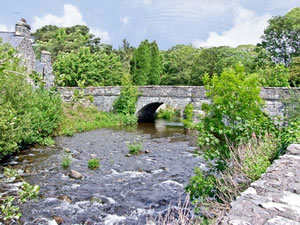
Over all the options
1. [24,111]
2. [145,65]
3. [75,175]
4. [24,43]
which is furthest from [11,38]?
[145,65]

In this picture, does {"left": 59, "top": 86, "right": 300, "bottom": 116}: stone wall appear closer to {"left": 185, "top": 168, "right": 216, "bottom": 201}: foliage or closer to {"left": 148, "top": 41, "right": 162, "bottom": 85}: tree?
{"left": 148, "top": 41, "right": 162, "bottom": 85}: tree

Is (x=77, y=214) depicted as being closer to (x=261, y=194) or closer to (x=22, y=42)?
(x=261, y=194)

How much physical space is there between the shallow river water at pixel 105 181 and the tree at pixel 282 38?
19.8m

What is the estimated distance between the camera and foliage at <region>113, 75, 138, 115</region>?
21.7 m

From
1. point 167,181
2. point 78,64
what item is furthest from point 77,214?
point 78,64

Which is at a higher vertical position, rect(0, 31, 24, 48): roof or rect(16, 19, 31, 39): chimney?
rect(16, 19, 31, 39): chimney

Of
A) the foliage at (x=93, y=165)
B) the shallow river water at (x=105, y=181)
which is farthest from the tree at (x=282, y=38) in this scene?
the foliage at (x=93, y=165)

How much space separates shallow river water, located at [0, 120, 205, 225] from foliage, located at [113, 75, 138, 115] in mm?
7766

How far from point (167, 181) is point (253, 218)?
653 cm

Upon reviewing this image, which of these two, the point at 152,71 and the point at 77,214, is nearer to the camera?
the point at 77,214

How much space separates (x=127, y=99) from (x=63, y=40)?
2367cm

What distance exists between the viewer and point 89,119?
20.7 metres

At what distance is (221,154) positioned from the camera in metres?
5.43

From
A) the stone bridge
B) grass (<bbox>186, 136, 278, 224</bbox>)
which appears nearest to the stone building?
the stone bridge
